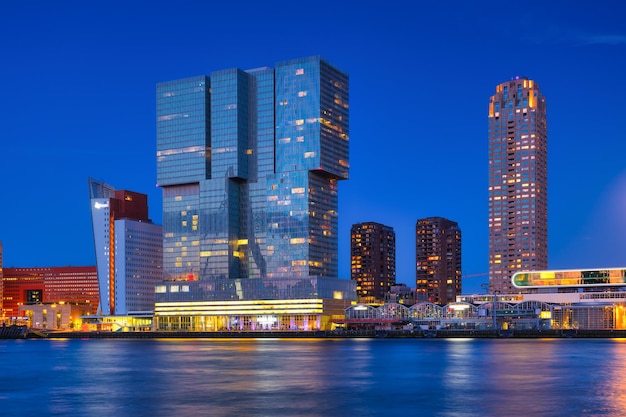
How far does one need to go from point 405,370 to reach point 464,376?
35.4 feet

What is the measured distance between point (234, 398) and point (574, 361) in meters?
49.8

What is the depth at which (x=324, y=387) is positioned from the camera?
69125 millimetres

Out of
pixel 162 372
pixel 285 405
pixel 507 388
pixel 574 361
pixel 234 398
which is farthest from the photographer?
pixel 574 361

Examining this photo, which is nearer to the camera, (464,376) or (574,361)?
(464,376)

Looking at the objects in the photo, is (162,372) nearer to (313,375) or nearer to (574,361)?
(313,375)

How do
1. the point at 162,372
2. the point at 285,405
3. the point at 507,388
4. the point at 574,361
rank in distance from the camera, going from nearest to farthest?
the point at 285,405
the point at 507,388
the point at 162,372
the point at 574,361

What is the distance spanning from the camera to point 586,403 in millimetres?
57688

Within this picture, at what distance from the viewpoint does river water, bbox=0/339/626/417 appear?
56.1m

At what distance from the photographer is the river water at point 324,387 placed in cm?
5609

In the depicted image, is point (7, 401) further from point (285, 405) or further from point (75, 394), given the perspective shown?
point (285, 405)

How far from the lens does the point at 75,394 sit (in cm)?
6806

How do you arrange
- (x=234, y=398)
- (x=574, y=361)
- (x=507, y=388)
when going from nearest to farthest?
(x=234, y=398)
(x=507, y=388)
(x=574, y=361)

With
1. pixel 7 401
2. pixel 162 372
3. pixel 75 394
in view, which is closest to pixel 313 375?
pixel 162 372

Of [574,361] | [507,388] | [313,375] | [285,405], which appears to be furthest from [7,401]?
[574,361]
